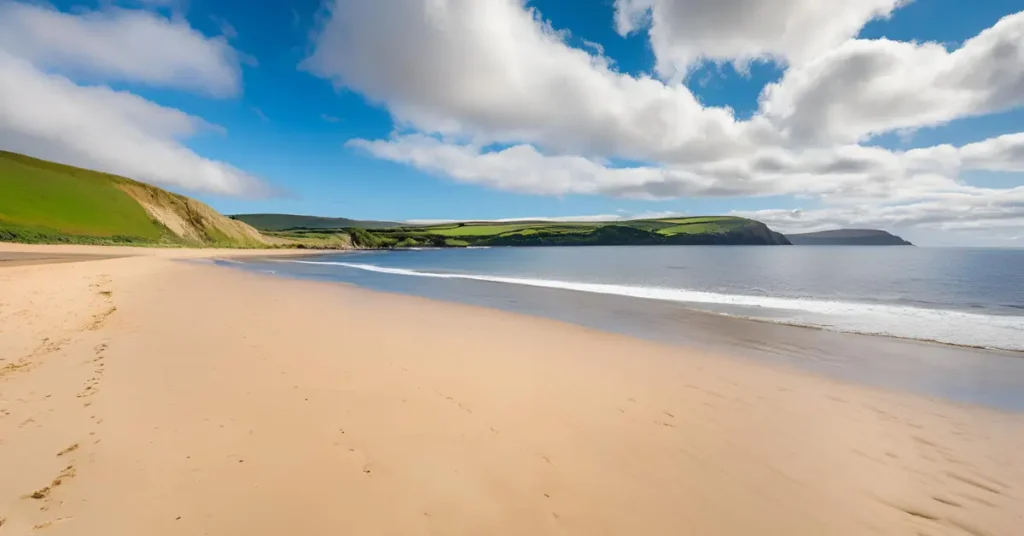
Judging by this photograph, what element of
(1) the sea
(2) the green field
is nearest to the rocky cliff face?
(2) the green field

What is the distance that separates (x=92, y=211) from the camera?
254 feet

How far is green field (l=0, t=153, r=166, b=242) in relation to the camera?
219 ft

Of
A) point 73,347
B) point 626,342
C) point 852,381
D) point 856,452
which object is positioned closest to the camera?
point 856,452

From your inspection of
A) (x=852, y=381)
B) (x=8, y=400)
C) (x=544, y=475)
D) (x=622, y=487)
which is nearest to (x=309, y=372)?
(x=8, y=400)

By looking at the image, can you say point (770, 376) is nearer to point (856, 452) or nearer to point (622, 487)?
point (856, 452)

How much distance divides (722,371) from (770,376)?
3.21 feet

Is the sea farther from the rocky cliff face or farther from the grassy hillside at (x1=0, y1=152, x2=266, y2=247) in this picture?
the rocky cliff face

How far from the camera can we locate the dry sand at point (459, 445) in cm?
378

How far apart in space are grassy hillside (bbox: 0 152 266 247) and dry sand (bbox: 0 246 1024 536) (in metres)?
83.4

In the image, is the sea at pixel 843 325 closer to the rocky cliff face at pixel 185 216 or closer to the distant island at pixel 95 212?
the distant island at pixel 95 212

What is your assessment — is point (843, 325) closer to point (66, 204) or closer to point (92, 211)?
point (92, 211)

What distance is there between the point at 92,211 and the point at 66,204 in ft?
11.5

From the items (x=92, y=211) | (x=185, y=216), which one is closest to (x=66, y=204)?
(x=92, y=211)

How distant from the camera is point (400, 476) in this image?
4.36m
